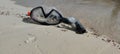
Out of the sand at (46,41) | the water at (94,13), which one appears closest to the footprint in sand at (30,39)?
the sand at (46,41)

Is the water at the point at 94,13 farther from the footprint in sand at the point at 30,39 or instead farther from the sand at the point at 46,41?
the footprint in sand at the point at 30,39

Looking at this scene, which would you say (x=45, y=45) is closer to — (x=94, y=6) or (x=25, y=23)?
(x=25, y=23)

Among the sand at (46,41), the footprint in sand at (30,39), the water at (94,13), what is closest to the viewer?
the sand at (46,41)

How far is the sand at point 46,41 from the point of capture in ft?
14.2

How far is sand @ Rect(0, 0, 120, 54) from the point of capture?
433 centimetres

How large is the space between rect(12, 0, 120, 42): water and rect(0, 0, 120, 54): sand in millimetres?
1157

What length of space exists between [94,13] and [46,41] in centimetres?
398

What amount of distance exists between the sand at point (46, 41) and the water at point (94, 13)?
3.80 ft

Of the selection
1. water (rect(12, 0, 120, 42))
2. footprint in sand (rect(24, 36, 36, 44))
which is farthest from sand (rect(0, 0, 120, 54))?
water (rect(12, 0, 120, 42))

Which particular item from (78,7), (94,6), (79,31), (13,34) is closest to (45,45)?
(13,34)

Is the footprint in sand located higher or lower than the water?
higher

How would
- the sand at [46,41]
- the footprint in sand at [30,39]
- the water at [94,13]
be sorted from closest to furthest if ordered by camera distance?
the sand at [46,41] → the footprint in sand at [30,39] → the water at [94,13]

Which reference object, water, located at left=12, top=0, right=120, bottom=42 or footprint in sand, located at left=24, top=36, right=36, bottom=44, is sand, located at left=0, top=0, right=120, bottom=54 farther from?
water, located at left=12, top=0, right=120, bottom=42

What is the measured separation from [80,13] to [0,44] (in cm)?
414
